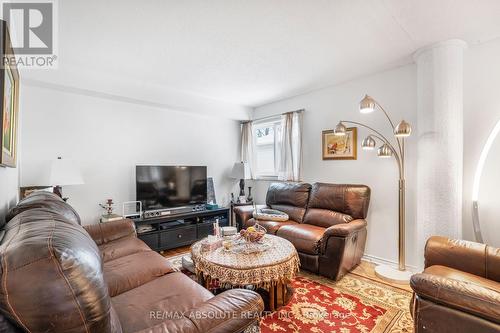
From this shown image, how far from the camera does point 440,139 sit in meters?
2.39

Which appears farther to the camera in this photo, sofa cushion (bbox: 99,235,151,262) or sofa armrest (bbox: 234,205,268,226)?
sofa armrest (bbox: 234,205,268,226)

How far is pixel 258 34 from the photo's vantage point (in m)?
2.26

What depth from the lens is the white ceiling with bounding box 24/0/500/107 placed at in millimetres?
1881

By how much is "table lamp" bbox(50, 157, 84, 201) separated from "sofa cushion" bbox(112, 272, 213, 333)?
185cm

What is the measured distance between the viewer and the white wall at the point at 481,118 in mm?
2369

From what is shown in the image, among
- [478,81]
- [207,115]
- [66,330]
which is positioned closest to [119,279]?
[66,330]

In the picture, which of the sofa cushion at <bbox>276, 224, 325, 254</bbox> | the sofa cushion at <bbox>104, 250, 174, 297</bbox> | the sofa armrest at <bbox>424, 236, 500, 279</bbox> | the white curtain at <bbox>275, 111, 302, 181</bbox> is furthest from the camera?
the white curtain at <bbox>275, 111, 302, 181</bbox>

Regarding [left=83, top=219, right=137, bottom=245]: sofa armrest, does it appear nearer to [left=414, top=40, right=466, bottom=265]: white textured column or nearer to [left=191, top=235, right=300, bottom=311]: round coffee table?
[left=191, top=235, right=300, bottom=311]: round coffee table

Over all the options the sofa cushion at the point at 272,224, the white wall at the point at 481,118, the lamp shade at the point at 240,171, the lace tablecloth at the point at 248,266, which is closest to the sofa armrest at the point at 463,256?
the white wall at the point at 481,118

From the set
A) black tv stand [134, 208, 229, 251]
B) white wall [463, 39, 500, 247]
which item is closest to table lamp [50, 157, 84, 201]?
black tv stand [134, 208, 229, 251]

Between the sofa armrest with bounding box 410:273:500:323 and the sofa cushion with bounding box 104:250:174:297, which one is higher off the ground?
the sofa armrest with bounding box 410:273:500:323

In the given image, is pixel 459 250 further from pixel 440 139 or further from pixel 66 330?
pixel 66 330
